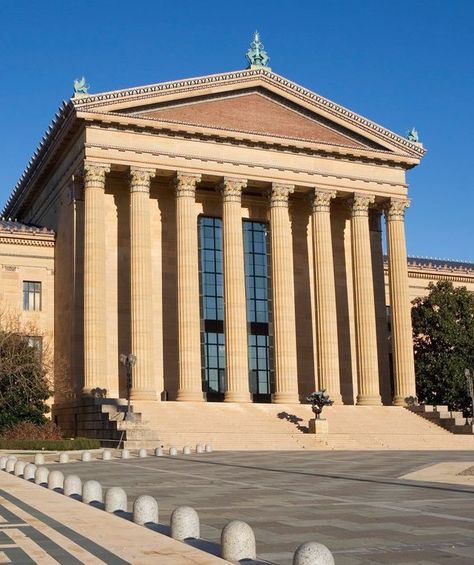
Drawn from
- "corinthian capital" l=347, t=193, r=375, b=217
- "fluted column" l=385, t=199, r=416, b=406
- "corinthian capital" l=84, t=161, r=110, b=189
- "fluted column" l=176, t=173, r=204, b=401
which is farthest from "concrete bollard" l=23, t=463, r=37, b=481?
"corinthian capital" l=347, t=193, r=375, b=217

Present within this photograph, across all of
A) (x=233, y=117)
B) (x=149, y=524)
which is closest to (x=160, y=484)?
(x=149, y=524)

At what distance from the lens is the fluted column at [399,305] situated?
60000mm

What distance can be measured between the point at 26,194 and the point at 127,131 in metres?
18.6

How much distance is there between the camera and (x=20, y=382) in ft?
158

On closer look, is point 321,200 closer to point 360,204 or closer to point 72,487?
point 360,204

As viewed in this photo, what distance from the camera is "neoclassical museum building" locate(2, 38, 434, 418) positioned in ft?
176

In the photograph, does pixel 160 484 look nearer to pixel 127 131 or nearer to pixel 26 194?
pixel 127 131

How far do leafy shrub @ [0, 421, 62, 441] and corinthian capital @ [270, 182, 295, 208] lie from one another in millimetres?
22017

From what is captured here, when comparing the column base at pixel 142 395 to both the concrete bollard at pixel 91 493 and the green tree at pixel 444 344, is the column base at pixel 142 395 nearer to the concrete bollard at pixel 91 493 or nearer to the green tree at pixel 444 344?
the green tree at pixel 444 344

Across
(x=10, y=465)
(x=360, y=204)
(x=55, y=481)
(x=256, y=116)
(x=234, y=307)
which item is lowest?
(x=10, y=465)

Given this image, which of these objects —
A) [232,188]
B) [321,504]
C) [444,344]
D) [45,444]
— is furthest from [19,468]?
[444,344]

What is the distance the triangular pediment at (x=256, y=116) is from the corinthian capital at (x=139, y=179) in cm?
368

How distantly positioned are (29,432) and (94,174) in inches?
668

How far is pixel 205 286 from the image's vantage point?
59.6 m
